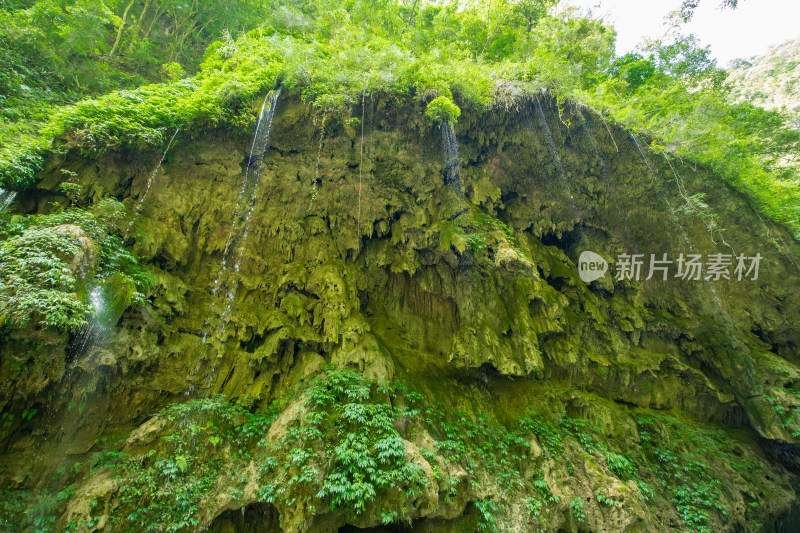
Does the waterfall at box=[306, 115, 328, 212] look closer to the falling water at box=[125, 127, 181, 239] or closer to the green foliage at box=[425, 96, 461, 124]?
the green foliage at box=[425, 96, 461, 124]

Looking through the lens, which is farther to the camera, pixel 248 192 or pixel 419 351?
pixel 248 192

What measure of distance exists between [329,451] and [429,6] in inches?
732

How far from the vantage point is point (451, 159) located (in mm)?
10141

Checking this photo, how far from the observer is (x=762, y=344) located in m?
9.76

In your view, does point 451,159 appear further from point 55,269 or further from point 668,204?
point 55,269

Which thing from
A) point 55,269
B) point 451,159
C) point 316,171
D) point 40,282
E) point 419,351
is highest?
point 451,159

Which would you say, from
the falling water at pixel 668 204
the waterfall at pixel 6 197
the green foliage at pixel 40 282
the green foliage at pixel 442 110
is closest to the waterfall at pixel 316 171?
the green foliage at pixel 442 110

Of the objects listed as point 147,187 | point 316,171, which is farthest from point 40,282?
point 316,171

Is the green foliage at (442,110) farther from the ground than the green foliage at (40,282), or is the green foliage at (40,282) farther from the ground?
the green foliage at (442,110)

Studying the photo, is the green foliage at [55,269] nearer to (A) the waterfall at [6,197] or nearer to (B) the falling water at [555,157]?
(A) the waterfall at [6,197]

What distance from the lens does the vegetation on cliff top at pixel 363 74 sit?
8023 mm

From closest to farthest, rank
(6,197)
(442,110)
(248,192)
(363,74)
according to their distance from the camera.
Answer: (6,197)
(442,110)
(248,192)
(363,74)

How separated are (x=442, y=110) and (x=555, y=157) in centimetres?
443

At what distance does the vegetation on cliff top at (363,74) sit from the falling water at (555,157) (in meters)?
0.70
